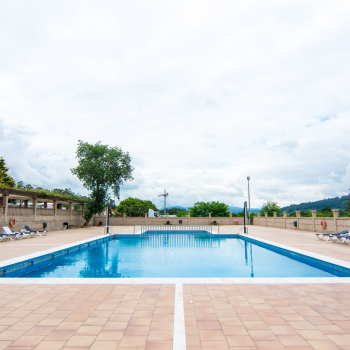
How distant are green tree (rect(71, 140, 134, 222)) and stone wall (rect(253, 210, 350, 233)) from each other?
15.7m

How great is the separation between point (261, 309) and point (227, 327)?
34.6 inches

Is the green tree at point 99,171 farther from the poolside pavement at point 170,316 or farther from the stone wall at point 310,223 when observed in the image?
the poolside pavement at point 170,316

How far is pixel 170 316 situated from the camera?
3502mm

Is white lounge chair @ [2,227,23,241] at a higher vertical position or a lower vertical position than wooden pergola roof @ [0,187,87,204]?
lower

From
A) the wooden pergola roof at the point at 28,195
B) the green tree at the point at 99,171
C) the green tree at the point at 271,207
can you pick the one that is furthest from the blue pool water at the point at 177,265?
the green tree at the point at 271,207

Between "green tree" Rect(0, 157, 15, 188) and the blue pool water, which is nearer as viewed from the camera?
the blue pool water

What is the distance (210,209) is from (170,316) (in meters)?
31.3

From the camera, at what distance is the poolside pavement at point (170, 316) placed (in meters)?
2.81

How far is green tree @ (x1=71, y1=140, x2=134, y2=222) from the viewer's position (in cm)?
2394

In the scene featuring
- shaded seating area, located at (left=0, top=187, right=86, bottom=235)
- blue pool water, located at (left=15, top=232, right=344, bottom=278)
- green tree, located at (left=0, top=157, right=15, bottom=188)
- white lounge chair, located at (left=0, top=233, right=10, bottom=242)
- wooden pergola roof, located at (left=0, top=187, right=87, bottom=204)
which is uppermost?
green tree, located at (left=0, top=157, right=15, bottom=188)

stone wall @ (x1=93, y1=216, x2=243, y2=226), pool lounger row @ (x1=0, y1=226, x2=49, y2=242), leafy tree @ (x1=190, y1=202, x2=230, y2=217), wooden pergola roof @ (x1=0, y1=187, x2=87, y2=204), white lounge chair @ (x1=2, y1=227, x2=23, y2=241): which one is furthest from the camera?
leafy tree @ (x1=190, y1=202, x2=230, y2=217)

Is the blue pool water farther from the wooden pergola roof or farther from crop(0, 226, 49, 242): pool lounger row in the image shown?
the wooden pergola roof

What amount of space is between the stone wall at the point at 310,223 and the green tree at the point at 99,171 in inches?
619

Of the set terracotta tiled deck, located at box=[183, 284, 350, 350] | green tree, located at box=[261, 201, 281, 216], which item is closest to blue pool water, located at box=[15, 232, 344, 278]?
terracotta tiled deck, located at box=[183, 284, 350, 350]
